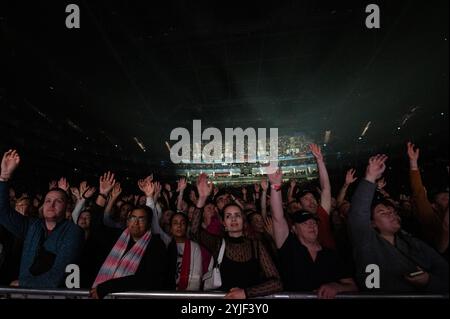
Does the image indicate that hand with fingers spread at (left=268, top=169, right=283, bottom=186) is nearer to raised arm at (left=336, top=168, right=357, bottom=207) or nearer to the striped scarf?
the striped scarf

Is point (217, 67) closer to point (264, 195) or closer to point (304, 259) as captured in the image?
point (264, 195)

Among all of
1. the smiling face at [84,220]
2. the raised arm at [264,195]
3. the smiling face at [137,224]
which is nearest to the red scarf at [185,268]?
the smiling face at [137,224]

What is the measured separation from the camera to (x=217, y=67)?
819 centimetres

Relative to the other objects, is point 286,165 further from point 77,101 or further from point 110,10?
point 110,10

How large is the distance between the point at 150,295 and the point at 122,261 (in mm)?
497

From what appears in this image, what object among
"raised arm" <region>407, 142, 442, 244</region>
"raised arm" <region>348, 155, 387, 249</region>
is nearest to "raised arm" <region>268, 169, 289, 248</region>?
"raised arm" <region>348, 155, 387, 249</region>

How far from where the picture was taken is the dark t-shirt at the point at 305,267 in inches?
75.2

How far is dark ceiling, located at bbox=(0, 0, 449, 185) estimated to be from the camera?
18.7ft

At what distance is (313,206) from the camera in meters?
3.20

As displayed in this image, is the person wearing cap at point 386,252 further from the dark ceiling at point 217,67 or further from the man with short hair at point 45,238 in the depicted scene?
the dark ceiling at point 217,67

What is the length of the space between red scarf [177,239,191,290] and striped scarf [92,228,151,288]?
1.22 feet

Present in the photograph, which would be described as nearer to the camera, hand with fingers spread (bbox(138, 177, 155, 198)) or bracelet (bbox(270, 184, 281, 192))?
bracelet (bbox(270, 184, 281, 192))

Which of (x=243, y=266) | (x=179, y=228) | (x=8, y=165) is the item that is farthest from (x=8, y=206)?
(x=243, y=266)

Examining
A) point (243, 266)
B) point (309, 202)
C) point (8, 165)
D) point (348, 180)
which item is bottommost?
point (243, 266)
